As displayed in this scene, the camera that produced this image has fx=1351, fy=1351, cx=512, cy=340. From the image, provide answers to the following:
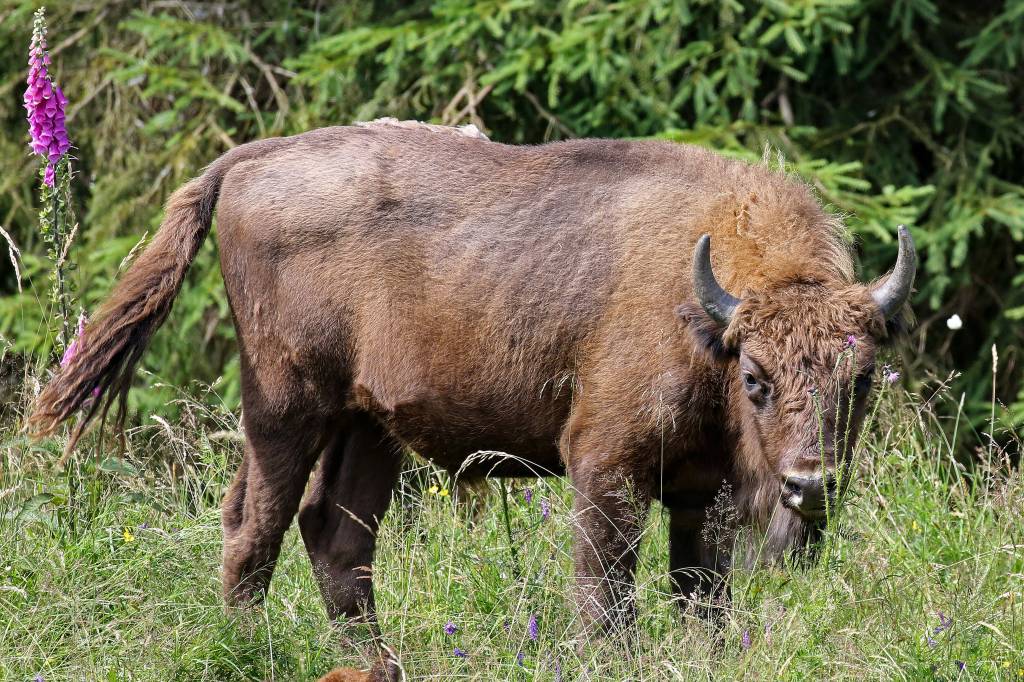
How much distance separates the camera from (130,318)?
17.2 feet

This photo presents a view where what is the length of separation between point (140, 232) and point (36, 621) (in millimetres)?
4519

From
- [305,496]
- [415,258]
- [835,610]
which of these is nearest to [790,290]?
[835,610]

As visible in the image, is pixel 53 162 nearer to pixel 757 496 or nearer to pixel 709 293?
pixel 709 293

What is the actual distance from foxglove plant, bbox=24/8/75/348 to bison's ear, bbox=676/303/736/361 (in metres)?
2.48

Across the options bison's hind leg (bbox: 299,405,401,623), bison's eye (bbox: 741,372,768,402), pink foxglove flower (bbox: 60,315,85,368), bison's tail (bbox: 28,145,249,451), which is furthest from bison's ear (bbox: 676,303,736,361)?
pink foxglove flower (bbox: 60,315,85,368)

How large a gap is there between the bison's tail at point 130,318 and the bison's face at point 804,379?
2.21 m

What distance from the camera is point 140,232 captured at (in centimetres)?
867

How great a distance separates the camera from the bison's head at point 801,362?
14.1ft

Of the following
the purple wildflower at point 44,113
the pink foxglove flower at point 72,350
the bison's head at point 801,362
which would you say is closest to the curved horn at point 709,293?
the bison's head at point 801,362

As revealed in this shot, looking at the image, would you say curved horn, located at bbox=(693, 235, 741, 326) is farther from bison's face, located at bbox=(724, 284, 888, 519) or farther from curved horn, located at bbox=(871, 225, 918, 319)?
curved horn, located at bbox=(871, 225, 918, 319)

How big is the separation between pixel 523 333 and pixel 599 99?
11.6ft

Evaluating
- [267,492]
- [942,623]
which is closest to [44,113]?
[267,492]

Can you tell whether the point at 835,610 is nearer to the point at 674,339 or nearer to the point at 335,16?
the point at 674,339

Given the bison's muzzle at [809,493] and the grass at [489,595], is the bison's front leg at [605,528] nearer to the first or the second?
the grass at [489,595]
